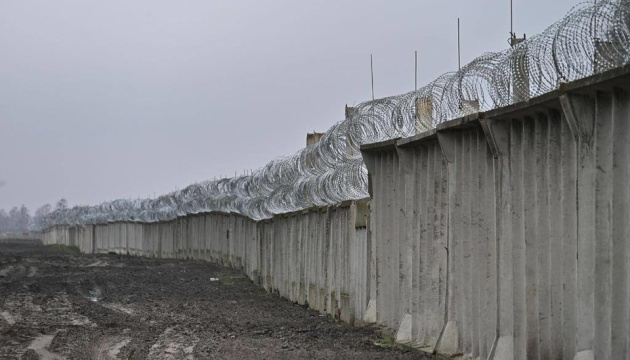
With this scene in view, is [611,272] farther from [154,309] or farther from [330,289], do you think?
[154,309]

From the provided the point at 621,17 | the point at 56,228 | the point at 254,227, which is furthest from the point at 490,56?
the point at 56,228

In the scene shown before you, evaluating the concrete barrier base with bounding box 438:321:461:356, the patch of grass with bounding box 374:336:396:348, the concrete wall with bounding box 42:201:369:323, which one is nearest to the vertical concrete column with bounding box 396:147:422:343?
the patch of grass with bounding box 374:336:396:348

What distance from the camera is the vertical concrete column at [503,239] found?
9898 millimetres

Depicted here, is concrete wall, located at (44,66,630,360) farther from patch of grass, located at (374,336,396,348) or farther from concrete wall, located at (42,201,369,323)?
patch of grass, located at (374,336,396,348)

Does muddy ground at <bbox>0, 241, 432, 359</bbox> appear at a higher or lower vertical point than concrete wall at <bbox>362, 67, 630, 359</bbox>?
lower

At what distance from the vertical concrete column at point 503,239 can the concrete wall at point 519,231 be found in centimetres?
1

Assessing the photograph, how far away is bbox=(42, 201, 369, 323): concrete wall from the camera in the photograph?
53.5ft

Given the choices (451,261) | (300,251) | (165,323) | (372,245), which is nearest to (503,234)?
(451,261)

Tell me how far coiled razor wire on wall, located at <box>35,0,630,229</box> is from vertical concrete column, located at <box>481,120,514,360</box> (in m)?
0.35

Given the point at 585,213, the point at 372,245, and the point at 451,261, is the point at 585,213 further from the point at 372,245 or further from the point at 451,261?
the point at 372,245

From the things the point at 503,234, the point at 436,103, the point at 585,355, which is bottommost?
the point at 585,355

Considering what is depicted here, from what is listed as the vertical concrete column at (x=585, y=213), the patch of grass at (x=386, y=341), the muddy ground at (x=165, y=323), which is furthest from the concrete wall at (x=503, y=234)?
the muddy ground at (x=165, y=323)

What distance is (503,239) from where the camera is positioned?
399 inches

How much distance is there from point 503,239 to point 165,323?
8.32m
